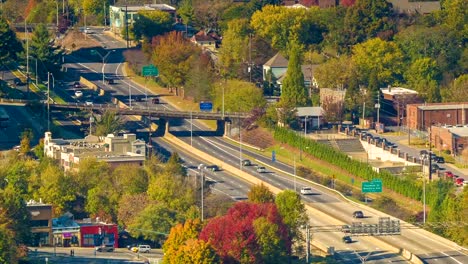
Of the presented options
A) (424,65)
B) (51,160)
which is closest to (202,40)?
(424,65)

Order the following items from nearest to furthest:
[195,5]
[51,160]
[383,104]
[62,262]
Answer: [62,262], [51,160], [383,104], [195,5]

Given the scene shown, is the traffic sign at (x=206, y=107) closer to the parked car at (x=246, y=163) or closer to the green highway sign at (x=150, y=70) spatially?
the green highway sign at (x=150, y=70)

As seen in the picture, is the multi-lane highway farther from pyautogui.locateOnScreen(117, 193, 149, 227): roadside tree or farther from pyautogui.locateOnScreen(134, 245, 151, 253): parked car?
pyautogui.locateOnScreen(134, 245, 151, 253): parked car

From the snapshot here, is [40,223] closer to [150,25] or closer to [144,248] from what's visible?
[144,248]

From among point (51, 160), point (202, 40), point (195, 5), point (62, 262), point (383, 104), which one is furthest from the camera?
point (195, 5)

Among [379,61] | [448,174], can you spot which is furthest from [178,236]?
[379,61]

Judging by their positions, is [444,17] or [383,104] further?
[444,17]

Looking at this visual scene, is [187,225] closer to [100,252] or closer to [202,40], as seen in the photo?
[100,252]

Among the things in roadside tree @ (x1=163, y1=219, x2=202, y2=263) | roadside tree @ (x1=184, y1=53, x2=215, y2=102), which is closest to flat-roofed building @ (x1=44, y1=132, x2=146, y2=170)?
roadside tree @ (x1=184, y1=53, x2=215, y2=102)
